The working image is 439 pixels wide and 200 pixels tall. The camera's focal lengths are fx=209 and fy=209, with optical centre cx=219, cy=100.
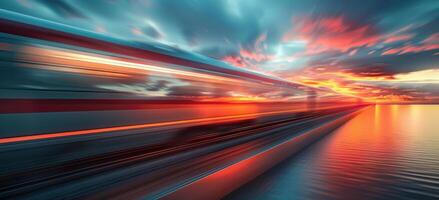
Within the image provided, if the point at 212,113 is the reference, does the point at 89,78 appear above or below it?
above

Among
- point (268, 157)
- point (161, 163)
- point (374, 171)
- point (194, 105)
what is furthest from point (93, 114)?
point (374, 171)

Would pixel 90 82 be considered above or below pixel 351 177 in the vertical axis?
above

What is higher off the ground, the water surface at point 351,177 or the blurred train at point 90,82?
the blurred train at point 90,82

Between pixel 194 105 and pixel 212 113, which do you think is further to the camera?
pixel 212 113

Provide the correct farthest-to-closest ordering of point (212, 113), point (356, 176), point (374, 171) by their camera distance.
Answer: point (212, 113)
point (374, 171)
point (356, 176)

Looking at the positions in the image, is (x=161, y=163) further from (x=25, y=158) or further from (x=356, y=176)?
(x=356, y=176)

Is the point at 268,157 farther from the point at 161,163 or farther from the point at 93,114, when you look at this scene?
the point at 93,114

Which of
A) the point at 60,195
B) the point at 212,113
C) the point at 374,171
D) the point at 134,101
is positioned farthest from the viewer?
the point at 212,113

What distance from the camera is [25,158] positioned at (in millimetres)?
A: 1587

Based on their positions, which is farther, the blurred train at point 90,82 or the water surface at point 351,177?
the water surface at point 351,177

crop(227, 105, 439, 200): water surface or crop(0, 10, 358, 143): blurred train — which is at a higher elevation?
crop(0, 10, 358, 143): blurred train

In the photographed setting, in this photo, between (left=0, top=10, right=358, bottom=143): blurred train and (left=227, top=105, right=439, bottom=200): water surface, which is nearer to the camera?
(left=0, top=10, right=358, bottom=143): blurred train

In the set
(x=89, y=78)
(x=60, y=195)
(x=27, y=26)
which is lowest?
(x=60, y=195)

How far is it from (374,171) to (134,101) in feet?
8.35
